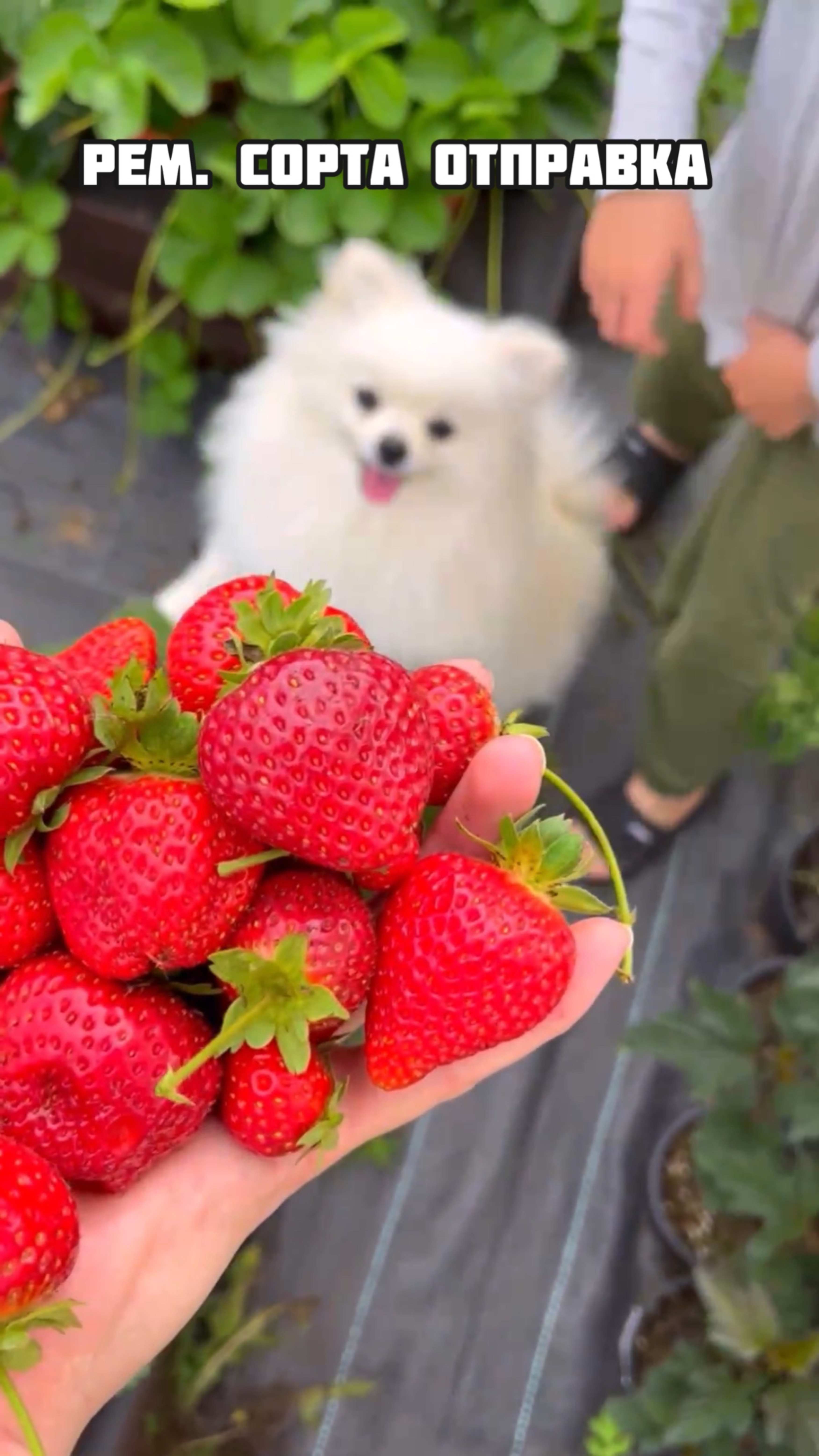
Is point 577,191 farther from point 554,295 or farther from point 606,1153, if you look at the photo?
point 606,1153

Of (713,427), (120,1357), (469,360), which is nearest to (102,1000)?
(120,1357)

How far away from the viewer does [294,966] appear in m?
0.66

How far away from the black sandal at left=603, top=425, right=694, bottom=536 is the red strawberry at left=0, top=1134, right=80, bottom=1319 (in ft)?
4.78

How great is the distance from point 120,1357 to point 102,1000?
30cm

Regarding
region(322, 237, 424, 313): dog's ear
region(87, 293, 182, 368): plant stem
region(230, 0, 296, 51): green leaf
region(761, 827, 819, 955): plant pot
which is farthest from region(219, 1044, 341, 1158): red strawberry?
region(87, 293, 182, 368): plant stem

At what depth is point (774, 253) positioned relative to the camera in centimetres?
115

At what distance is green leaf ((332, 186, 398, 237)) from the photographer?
1.53 m

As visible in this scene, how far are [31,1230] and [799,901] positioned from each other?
125 cm

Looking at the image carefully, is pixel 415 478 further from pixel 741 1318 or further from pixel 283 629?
pixel 741 1318

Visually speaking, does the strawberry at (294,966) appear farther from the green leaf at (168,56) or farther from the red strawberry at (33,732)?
the green leaf at (168,56)

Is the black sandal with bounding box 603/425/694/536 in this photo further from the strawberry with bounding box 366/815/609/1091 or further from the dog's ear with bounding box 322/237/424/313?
the strawberry with bounding box 366/815/609/1091

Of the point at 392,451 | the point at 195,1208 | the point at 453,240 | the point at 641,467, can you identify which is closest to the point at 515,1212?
the point at 195,1208

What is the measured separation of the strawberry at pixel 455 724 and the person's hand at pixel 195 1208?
0.02 metres

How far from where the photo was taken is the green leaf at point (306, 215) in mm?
1531
